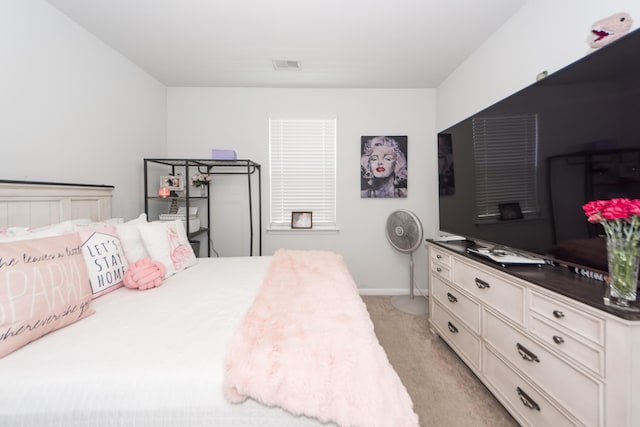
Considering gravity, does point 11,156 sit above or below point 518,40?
below

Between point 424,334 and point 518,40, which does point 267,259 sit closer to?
point 424,334

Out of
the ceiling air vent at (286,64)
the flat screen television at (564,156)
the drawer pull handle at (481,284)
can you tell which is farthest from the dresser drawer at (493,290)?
the ceiling air vent at (286,64)

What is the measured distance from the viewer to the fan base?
2.50 m

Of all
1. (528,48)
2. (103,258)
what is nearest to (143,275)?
(103,258)

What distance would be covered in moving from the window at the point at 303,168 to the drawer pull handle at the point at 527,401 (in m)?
2.08

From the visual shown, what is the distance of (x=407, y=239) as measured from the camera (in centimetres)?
258

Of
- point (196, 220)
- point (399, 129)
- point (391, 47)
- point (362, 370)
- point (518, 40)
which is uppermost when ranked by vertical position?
point (391, 47)

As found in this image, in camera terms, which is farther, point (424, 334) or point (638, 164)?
point (424, 334)

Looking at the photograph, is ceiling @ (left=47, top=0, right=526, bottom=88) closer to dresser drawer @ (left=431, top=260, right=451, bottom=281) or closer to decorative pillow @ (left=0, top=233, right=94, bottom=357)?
decorative pillow @ (left=0, top=233, right=94, bottom=357)

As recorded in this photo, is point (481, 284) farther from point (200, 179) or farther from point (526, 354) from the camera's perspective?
point (200, 179)

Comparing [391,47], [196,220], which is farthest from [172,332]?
[391,47]

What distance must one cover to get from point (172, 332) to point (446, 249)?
1834mm

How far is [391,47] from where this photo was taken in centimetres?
208

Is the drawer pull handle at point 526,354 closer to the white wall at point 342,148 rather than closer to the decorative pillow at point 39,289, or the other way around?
the white wall at point 342,148
